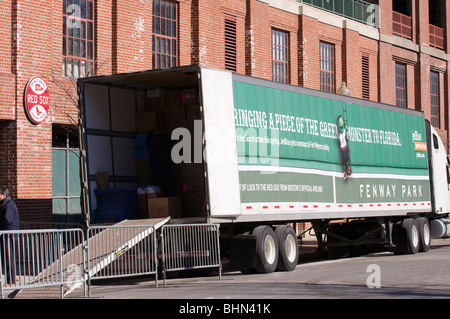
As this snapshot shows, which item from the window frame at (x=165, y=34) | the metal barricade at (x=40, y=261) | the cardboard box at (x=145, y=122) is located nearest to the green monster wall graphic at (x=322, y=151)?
the cardboard box at (x=145, y=122)

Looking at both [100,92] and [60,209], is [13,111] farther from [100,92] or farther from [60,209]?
[100,92]

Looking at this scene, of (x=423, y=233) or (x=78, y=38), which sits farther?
(x=78, y=38)

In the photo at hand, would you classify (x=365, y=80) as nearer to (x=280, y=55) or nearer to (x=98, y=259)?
(x=280, y=55)

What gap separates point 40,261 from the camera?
46.2 ft

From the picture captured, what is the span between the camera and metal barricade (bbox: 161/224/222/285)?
56.1ft

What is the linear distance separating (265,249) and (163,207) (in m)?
2.43

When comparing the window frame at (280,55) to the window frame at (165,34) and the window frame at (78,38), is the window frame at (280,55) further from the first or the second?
the window frame at (78,38)

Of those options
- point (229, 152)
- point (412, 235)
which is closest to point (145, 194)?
point (229, 152)

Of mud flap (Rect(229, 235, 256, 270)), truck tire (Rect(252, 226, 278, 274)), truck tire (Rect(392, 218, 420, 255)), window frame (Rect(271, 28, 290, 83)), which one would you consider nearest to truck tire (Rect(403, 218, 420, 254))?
truck tire (Rect(392, 218, 420, 255))

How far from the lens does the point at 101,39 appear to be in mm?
26156

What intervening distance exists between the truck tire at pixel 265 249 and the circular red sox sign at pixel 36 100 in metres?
8.14

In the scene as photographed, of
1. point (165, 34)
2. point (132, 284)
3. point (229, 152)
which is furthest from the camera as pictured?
point (165, 34)

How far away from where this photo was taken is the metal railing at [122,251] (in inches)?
604
